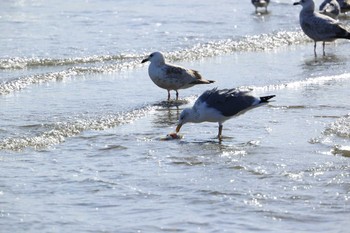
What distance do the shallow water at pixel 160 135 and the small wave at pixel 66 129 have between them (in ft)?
0.04

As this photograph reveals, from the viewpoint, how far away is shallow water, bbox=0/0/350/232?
709 cm

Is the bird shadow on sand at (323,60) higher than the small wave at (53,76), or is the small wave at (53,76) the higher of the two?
the small wave at (53,76)

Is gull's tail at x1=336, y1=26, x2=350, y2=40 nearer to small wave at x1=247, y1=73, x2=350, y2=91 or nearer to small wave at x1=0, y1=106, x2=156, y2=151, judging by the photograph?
small wave at x1=247, y1=73, x2=350, y2=91

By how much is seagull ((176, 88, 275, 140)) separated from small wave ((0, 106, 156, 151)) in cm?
91

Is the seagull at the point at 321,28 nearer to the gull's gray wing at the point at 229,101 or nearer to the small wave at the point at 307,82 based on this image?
the small wave at the point at 307,82

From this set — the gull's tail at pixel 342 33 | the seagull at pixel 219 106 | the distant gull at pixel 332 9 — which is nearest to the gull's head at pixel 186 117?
the seagull at pixel 219 106

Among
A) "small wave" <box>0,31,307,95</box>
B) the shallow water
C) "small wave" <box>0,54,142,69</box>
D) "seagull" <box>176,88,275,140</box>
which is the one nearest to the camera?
the shallow water

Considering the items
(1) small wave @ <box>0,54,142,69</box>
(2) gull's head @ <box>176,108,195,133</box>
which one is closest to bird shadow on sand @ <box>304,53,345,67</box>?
(1) small wave @ <box>0,54,142,69</box>

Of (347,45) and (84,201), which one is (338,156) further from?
(347,45)

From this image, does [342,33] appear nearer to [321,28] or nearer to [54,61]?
[321,28]

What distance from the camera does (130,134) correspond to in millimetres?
9812

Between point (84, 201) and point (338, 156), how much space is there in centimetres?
262

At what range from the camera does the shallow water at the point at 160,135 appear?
279 inches

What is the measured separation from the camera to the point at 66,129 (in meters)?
9.89
